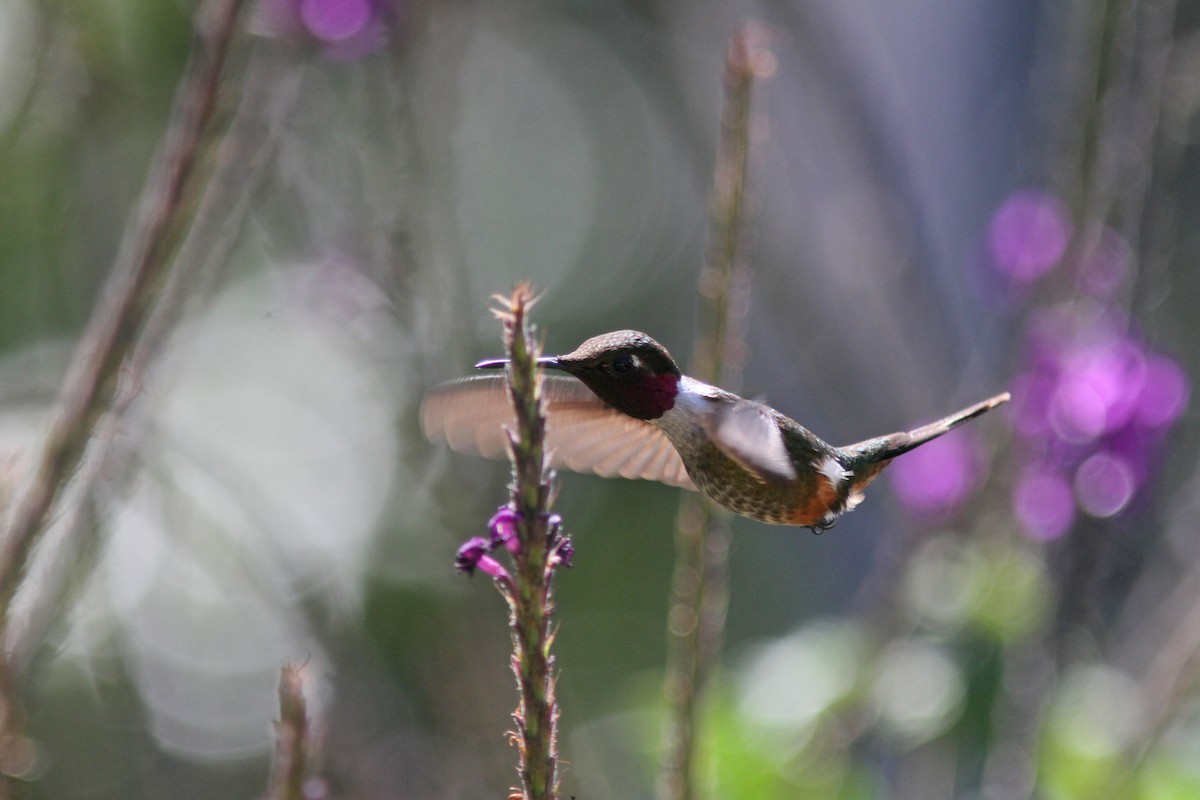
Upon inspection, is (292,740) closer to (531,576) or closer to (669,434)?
(531,576)

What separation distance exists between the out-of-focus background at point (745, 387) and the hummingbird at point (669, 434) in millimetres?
349

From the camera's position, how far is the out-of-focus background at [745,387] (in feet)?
9.05

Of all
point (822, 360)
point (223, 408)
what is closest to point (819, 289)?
point (822, 360)

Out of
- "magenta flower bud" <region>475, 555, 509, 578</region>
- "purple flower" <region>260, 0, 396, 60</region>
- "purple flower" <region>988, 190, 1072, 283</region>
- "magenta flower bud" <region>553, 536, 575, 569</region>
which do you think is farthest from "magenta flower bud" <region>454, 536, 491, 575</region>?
"purple flower" <region>988, 190, 1072, 283</region>

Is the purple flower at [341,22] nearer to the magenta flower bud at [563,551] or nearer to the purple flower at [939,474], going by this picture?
the purple flower at [939,474]

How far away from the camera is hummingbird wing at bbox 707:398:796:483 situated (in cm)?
155

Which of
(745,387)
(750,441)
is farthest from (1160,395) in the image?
(745,387)

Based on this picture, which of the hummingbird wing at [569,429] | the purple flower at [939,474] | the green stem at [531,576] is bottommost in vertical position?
the green stem at [531,576]

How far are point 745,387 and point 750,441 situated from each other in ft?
14.4

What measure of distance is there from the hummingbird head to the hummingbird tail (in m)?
0.49

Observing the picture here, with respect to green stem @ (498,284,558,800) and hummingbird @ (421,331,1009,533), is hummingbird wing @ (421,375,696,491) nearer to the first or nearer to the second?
hummingbird @ (421,331,1009,533)

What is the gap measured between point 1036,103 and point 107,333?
11.9ft

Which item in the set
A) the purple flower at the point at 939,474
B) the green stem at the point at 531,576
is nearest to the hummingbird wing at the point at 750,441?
the green stem at the point at 531,576

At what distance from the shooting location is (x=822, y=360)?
4.31m
